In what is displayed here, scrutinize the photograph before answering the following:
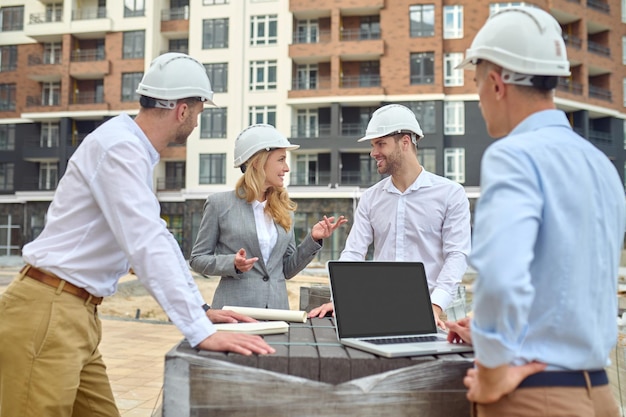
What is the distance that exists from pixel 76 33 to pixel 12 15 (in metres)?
5.92

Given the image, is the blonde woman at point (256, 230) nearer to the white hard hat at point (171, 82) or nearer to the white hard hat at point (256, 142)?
the white hard hat at point (256, 142)

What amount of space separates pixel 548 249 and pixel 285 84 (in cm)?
3069

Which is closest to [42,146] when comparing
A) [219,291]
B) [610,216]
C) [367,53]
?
[367,53]

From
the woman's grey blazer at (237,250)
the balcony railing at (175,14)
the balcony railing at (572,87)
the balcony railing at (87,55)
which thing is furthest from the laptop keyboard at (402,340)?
the balcony railing at (87,55)

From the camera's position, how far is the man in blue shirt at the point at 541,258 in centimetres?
140

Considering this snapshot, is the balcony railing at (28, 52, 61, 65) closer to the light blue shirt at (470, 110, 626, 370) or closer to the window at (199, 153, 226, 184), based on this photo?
the window at (199, 153, 226, 184)

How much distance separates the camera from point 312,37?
32.6 m

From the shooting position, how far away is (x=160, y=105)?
7.80ft

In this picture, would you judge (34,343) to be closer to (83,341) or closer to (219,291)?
(83,341)

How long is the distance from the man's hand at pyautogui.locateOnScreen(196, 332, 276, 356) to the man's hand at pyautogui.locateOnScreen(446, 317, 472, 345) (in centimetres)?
61

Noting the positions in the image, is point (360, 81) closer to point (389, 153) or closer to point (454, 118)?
point (454, 118)

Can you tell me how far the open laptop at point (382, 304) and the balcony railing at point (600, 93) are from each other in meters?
35.3

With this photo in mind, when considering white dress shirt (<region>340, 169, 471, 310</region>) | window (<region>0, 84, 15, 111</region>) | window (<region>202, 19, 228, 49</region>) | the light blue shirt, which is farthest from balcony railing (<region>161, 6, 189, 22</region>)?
the light blue shirt

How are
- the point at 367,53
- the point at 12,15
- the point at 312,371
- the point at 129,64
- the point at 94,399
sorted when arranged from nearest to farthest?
the point at 312,371, the point at 94,399, the point at 367,53, the point at 129,64, the point at 12,15
